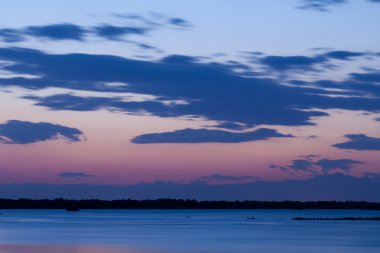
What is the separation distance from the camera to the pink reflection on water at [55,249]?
1843 inches

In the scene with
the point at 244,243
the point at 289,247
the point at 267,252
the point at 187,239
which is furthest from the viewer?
the point at 187,239

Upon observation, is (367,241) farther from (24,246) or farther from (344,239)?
(24,246)

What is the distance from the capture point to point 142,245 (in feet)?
173

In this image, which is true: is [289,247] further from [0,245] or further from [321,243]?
[0,245]

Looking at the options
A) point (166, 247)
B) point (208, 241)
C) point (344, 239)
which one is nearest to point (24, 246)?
point (166, 247)

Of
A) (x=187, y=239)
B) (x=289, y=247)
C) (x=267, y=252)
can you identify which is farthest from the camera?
(x=187, y=239)

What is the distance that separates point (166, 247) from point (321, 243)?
461 inches

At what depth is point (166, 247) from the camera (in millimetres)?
50562

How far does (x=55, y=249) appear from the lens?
48219mm

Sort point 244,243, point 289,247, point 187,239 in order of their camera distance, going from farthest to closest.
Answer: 1. point 187,239
2. point 244,243
3. point 289,247

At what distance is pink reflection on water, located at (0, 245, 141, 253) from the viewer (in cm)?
4681

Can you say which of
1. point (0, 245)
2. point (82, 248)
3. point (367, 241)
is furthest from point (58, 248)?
point (367, 241)

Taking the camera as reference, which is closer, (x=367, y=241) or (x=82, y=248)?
(x=82, y=248)

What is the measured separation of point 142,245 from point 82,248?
Result: 504 centimetres
